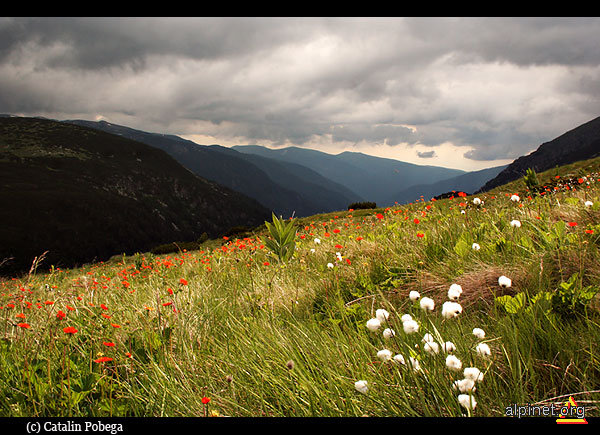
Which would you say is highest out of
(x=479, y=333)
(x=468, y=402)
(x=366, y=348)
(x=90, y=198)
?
(x=90, y=198)

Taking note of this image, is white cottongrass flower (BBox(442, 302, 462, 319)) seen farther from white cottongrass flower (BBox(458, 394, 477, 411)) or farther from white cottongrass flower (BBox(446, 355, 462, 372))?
white cottongrass flower (BBox(458, 394, 477, 411))

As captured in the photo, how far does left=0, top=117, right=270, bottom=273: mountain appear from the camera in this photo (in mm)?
97062

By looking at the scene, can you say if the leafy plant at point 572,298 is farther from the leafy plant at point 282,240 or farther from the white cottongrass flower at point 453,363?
the leafy plant at point 282,240

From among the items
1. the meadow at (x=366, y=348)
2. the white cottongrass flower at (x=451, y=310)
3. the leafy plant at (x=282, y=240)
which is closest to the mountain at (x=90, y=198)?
the leafy plant at (x=282, y=240)

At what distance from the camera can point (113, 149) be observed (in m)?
180

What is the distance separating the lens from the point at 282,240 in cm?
520

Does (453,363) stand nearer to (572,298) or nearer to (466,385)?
(466,385)

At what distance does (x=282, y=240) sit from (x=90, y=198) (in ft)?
477

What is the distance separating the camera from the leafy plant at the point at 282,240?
511 centimetres

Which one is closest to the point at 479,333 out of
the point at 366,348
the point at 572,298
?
the point at 366,348

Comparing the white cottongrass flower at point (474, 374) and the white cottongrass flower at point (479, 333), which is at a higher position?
the white cottongrass flower at point (479, 333)

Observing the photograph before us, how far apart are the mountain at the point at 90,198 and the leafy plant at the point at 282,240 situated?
92465mm
